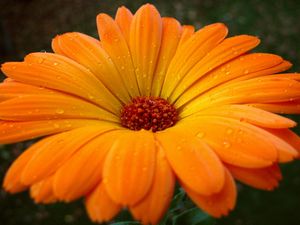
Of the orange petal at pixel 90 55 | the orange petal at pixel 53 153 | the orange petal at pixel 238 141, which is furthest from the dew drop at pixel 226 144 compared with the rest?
the orange petal at pixel 90 55

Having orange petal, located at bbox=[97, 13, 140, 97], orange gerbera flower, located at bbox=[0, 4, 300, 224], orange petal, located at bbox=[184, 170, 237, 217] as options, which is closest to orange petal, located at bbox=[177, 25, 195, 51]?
orange gerbera flower, located at bbox=[0, 4, 300, 224]

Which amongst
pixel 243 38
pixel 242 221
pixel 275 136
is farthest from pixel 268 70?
pixel 242 221

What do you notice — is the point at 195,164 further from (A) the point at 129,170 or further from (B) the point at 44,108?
(B) the point at 44,108

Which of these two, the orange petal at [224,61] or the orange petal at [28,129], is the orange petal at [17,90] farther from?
the orange petal at [224,61]

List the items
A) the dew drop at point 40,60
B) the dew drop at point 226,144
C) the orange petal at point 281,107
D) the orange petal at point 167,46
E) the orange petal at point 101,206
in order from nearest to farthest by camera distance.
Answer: the orange petal at point 101,206
the dew drop at point 226,144
the orange petal at point 281,107
the dew drop at point 40,60
the orange petal at point 167,46

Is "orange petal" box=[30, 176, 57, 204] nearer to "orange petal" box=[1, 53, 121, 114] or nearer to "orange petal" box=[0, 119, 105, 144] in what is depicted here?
"orange petal" box=[0, 119, 105, 144]

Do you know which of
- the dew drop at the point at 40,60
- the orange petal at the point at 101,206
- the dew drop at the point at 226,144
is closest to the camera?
the orange petal at the point at 101,206

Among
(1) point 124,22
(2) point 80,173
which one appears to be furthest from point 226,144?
(1) point 124,22

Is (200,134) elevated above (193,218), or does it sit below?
above
